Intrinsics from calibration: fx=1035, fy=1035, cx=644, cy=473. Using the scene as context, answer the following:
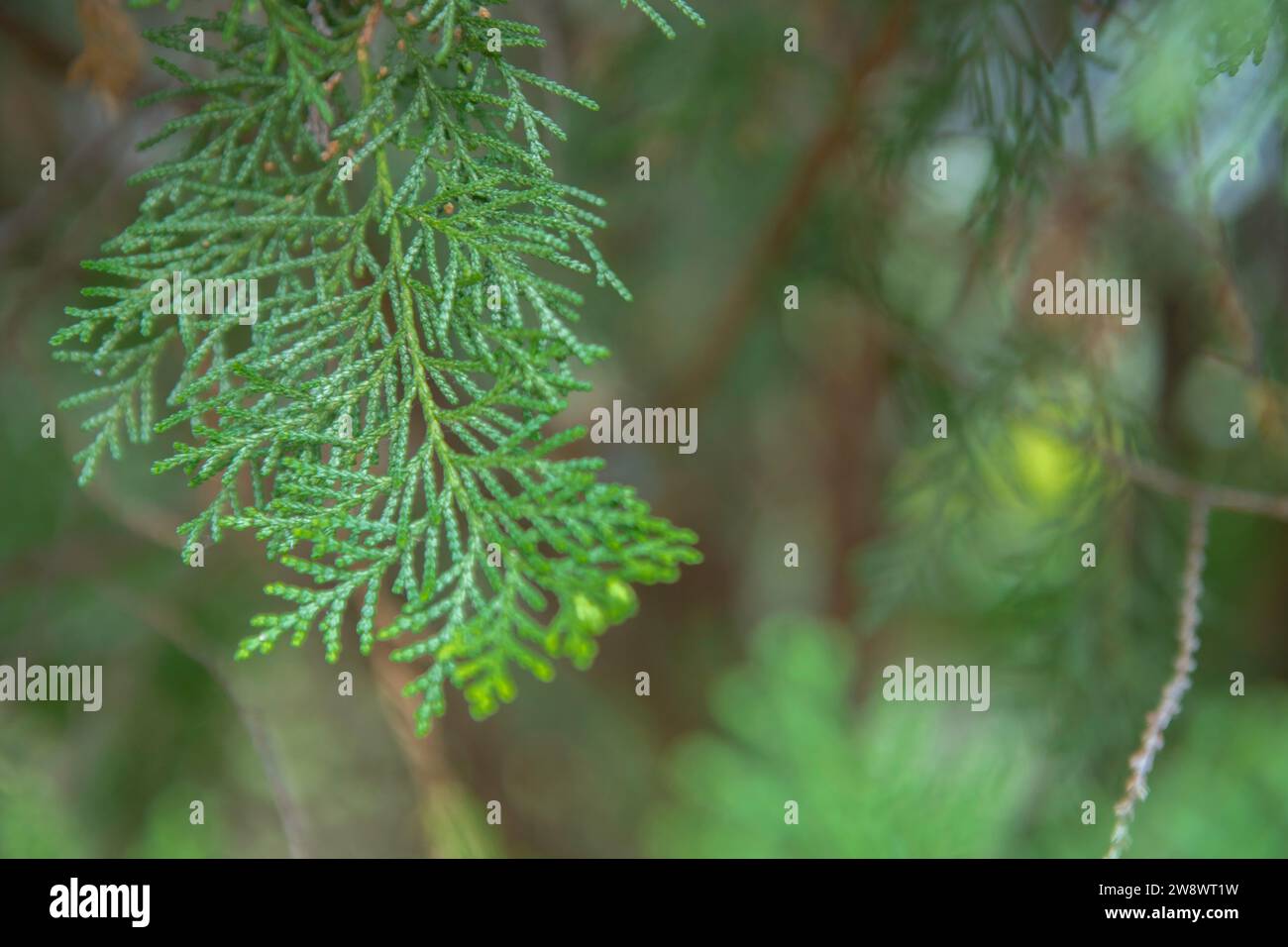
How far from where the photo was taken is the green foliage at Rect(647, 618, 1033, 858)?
1775 millimetres

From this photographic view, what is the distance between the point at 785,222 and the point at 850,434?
1.19 meters

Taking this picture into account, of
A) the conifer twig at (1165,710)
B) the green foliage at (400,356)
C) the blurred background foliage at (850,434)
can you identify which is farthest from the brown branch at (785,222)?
the green foliage at (400,356)

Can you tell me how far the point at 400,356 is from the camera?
1.04 m

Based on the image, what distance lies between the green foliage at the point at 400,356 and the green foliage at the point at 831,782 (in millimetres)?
975

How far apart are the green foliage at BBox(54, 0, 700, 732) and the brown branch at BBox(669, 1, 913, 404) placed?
4.66 ft

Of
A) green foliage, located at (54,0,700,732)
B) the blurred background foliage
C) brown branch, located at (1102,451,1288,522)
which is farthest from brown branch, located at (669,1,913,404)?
green foliage, located at (54,0,700,732)

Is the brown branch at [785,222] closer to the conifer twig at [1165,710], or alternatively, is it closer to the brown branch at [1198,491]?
the brown branch at [1198,491]

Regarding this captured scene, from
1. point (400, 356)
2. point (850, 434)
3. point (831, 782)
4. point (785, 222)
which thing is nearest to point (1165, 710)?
point (831, 782)

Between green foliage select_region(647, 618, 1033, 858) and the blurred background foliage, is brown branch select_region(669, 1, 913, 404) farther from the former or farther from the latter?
green foliage select_region(647, 618, 1033, 858)

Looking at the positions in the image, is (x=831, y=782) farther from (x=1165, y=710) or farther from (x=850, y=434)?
(x=850, y=434)

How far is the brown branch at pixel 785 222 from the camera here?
2361 millimetres
